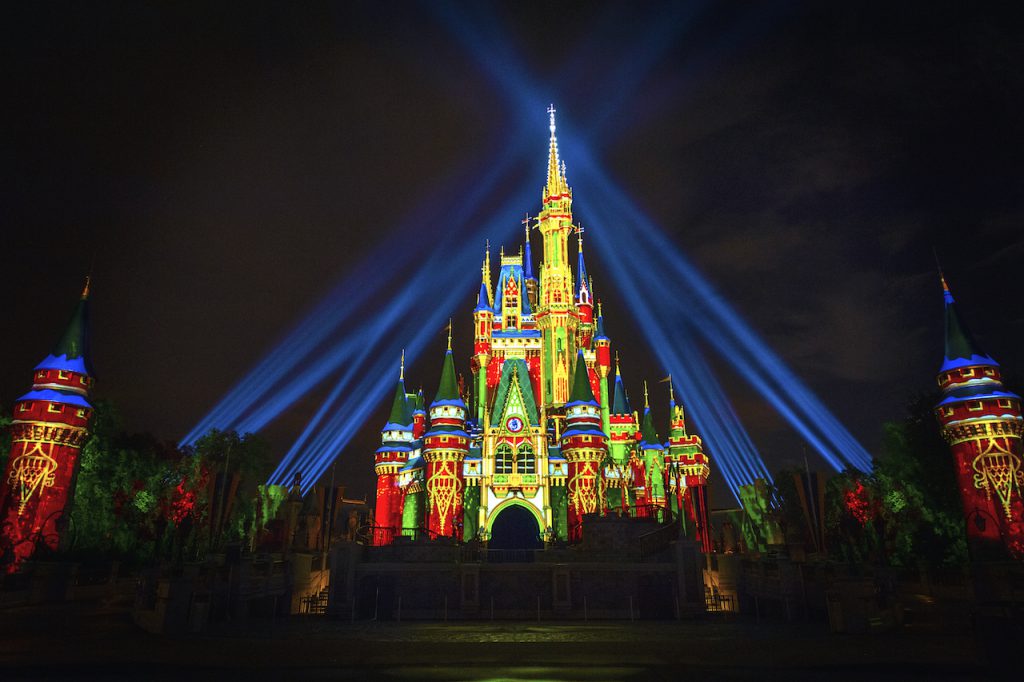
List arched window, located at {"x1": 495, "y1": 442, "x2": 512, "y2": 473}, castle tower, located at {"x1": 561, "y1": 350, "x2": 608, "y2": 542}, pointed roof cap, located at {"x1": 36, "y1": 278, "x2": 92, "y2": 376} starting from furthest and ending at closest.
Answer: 1. arched window, located at {"x1": 495, "y1": 442, "x2": 512, "y2": 473}
2. castle tower, located at {"x1": 561, "y1": 350, "x2": 608, "y2": 542}
3. pointed roof cap, located at {"x1": 36, "y1": 278, "x2": 92, "y2": 376}

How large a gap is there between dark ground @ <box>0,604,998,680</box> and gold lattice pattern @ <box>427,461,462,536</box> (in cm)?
2327

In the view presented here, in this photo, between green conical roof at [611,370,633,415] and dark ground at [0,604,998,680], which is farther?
green conical roof at [611,370,633,415]

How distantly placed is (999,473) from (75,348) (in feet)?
180

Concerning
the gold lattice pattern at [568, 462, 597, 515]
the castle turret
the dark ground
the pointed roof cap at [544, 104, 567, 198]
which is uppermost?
the pointed roof cap at [544, 104, 567, 198]

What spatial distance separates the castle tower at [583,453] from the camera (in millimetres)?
43438

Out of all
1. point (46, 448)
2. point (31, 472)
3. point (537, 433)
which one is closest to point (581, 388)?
point (537, 433)

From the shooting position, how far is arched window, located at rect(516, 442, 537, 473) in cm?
4658

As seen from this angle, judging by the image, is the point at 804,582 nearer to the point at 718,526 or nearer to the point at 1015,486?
the point at 1015,486

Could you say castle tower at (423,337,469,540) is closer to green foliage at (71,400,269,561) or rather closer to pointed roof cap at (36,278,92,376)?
green foliage at (71,400,269,561)

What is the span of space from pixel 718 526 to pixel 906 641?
82384 millimetres

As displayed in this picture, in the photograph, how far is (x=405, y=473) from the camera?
172 ft

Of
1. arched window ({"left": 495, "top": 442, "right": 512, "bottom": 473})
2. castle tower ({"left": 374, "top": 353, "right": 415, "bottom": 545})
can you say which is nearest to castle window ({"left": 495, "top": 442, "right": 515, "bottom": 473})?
arched window ({"left": 495, "top": 442, "right": 512, "bottom": 473})

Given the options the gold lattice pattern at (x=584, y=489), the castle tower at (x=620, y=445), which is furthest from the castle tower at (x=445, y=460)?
the castle tower at (x=620, y=445)

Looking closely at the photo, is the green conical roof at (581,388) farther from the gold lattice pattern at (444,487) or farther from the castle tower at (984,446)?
the castle tower at (984,446)
